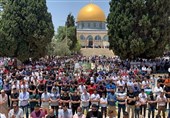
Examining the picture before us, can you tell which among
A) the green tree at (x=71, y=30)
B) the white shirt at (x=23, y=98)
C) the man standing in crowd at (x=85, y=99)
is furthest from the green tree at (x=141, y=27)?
the green tree at (x=71, y=30)

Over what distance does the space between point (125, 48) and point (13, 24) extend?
12579 millimetres

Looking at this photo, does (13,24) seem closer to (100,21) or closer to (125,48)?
(125,48)

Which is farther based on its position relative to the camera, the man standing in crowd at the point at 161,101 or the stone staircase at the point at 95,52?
the stone staircase at the point at 95,52

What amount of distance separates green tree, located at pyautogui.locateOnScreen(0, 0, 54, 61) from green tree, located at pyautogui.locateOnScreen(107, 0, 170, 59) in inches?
323

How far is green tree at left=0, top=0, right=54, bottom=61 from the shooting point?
38.2m

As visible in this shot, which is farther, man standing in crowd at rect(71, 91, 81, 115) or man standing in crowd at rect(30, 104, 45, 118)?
man standing in crowd at rect(71, 91, 81, 115)

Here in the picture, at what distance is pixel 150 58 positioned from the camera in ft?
125

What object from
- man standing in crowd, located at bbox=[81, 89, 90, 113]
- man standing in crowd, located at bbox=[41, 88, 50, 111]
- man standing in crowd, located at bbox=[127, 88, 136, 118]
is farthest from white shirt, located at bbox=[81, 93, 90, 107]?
man standing in crowd, located at bbox=[127, 88, 136, 118]

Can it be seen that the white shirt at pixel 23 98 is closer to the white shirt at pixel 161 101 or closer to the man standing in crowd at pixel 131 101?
the man standing in crowd at pixel 131 101

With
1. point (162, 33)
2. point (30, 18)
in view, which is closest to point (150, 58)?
point (162, 33)

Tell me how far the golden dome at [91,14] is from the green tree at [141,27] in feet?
206

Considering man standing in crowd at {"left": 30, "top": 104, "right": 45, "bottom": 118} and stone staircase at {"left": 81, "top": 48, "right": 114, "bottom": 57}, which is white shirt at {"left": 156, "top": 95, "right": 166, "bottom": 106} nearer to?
man standing in crowd at {"left": 30, "top": 104, "right": 45, "bottom": 118}

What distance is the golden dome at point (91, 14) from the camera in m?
100

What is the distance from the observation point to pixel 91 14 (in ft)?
329
